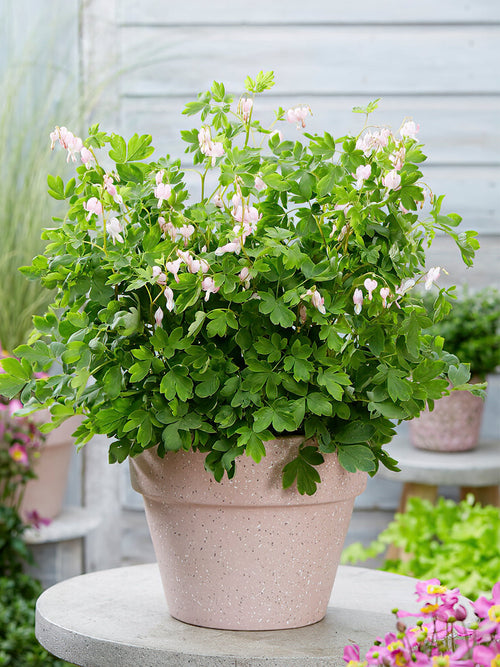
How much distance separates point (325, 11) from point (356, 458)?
5.46ft

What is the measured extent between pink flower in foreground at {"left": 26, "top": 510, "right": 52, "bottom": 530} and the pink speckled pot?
3.94 feet

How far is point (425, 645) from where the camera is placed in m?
0.64

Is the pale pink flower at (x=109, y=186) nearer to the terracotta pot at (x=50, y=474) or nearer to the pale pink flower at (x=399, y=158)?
the pale pink flower at (x=399, y=158)

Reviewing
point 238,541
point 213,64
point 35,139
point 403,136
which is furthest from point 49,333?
point 213,64

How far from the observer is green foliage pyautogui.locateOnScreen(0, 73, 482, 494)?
688 mm

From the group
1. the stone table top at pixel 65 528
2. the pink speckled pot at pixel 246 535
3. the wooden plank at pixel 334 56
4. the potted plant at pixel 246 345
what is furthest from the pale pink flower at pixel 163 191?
the wooden plank at pixel 334 56

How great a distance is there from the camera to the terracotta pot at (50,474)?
6.33 ft

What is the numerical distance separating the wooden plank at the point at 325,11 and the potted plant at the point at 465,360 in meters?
0.75

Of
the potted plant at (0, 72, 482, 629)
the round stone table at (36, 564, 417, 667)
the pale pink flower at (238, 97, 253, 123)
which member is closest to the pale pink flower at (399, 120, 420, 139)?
the potted plant at (0, 72, 482, 629)

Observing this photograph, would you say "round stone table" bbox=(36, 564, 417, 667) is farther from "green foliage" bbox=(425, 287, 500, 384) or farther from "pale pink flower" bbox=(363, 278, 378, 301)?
"green foliage" bbox=(425, 287, 500, 384)

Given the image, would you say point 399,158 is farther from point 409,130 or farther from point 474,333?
point 474,333

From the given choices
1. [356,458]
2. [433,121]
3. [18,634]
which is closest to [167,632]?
[356,458]

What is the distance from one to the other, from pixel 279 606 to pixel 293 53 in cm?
167

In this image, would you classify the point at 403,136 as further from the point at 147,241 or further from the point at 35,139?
the point at 35,139
